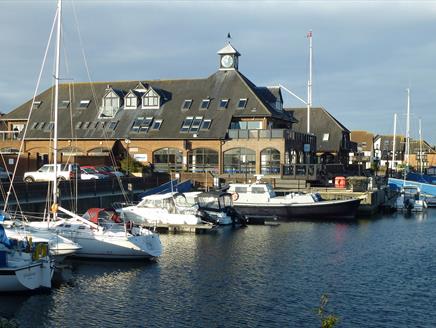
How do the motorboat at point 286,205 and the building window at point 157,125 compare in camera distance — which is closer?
the motorboat at point 286,205

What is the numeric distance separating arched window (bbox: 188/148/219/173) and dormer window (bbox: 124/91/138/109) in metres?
9.83

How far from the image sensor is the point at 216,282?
25.7 meters

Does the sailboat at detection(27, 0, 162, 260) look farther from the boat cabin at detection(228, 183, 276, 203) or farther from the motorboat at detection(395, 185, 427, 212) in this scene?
the motorboat at detection(395, 185, 427, 212)

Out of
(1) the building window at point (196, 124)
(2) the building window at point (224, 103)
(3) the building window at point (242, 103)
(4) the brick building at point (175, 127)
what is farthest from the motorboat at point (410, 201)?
(1) the building window at point (196, 124)

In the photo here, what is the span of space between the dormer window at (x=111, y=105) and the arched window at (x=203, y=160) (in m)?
11.3

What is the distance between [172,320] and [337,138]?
2605 inches

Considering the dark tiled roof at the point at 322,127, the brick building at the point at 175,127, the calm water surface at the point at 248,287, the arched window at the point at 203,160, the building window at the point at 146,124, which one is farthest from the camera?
the dark tiled roof at the point at 322,127

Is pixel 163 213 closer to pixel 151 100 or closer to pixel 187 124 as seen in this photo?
pixel 187 124

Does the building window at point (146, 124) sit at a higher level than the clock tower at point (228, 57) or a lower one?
lower

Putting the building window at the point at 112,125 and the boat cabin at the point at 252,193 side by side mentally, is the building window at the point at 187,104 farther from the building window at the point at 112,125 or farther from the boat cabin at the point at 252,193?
the boat cabin at the point at 252,193

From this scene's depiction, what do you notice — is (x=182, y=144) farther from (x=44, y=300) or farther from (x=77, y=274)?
(x=44, y=300)

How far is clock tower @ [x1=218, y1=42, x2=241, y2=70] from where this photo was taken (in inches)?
2776

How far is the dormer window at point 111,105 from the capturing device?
229 feet

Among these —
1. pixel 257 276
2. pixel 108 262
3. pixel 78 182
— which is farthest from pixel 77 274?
pixel 78 182
